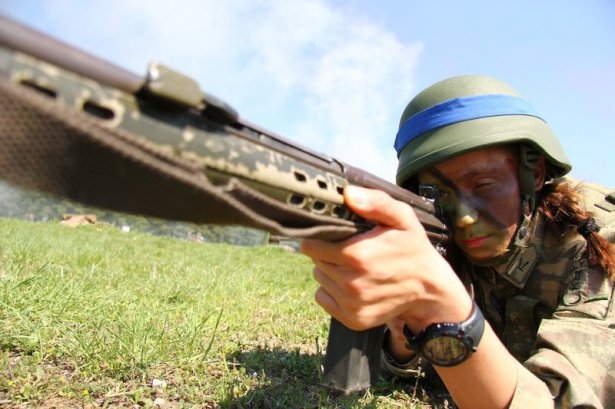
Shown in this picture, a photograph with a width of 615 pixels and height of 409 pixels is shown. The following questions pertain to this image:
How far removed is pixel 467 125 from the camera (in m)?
2.89

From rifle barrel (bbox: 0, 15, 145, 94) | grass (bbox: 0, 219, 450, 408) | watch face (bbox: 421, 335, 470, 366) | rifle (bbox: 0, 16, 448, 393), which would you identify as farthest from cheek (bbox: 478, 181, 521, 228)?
rifle barrel (bbox: 0, 15, 145, 94)

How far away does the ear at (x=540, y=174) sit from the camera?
117 inches

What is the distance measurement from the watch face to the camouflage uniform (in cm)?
35

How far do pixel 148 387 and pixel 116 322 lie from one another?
2.44 ft

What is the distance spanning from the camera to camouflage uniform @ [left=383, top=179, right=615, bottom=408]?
7.08 feet

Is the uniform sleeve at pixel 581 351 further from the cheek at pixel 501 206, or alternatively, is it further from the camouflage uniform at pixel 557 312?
the cheek at pixel 501 206

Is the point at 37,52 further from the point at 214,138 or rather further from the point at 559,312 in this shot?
the point at 559,312

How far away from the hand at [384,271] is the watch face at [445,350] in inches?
3.3

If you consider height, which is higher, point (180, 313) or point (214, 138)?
point (214, 138)

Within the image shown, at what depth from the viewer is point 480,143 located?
2.76m

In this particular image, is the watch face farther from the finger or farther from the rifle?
the rifle

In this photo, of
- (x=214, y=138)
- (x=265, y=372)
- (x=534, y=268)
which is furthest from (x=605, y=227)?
(x=214, y=138)

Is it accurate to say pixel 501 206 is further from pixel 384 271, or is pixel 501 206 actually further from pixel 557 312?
pixel 384 271

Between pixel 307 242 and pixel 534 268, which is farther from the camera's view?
pixel 534 268
